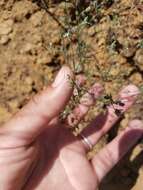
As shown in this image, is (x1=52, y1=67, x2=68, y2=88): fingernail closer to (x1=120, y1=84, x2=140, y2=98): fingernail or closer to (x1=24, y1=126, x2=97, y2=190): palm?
(x1=24, y1=126, x2=97, y2=190): palm

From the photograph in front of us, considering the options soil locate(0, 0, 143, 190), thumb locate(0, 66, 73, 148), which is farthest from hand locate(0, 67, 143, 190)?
soil locate(0, 0, 143, 190)

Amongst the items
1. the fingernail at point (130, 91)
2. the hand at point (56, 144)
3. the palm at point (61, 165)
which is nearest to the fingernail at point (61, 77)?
the hand at point (56, 144)

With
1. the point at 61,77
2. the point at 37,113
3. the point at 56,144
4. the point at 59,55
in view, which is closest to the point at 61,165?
Answer: the point at 56,144

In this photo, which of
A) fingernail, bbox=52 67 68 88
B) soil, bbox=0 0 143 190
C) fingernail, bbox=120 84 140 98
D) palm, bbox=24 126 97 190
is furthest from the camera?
soil, bbox=0 0 143 190

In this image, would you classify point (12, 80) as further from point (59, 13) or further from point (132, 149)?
point (132, 149)

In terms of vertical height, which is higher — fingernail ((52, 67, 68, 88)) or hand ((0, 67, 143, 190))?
fingernail ((52, 67, 68, 88))

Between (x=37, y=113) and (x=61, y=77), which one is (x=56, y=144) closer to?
(x=37, y=113)
